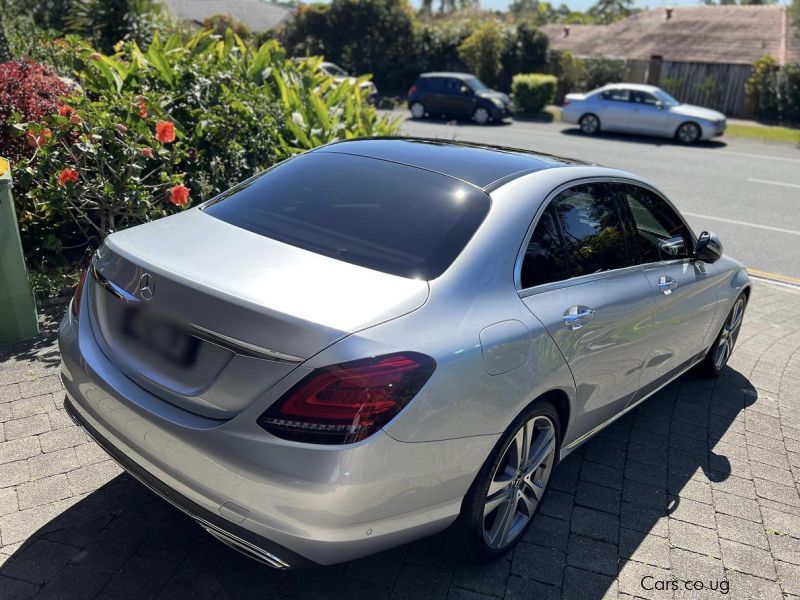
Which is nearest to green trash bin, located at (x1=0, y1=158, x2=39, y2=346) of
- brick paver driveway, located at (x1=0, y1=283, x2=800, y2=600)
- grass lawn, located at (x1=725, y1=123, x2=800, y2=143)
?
brick paver driveway, located at (x1=0, y1=283, x2=800, y2=600)

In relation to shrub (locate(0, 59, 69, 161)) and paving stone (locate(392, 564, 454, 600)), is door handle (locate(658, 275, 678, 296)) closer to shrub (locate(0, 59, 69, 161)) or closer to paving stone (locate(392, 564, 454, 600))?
paving stone (locate(392, 564, 454, 600))

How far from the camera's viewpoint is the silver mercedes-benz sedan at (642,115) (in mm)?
20016

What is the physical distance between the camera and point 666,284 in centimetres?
421

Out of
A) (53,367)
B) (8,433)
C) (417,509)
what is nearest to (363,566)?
(417,509)

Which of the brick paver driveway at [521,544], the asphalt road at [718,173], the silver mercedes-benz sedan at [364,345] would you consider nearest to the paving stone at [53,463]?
the brick paver driveway at [521,544]

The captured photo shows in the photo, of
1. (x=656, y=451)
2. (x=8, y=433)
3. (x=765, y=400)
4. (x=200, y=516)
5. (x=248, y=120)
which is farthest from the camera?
(x=248, y=120)

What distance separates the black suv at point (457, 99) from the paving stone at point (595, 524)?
20.7m

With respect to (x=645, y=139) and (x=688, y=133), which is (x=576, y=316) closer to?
(x=688, y=133)

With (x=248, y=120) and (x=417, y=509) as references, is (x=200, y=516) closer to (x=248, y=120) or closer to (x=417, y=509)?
(x=417, y=509)

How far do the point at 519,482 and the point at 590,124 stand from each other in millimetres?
20543

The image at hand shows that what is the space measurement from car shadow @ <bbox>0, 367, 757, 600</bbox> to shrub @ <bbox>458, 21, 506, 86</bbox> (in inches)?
1097

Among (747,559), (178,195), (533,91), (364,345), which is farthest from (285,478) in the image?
(533,91)

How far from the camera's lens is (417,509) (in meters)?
2.64

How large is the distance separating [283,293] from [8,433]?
7.23 feet
